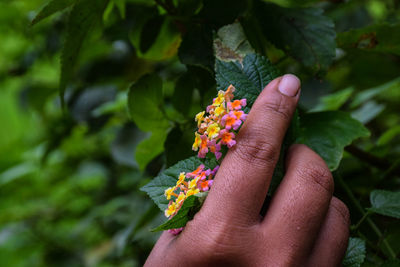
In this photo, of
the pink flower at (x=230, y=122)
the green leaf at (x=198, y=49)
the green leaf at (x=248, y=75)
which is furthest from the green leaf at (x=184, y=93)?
the pink flower at (x=230, y=122)

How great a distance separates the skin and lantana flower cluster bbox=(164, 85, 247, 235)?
0.02 metres

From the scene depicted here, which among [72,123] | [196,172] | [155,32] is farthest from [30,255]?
[196,172]

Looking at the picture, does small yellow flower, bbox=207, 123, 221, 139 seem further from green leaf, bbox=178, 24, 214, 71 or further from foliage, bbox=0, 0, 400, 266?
green leaf, bbox=178, 24, 214, 71

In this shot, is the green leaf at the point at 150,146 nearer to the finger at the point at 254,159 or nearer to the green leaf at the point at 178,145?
the green leaf at the point at 178,145

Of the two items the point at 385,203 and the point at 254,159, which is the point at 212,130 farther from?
the point at 385,203

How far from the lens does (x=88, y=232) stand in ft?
6.54

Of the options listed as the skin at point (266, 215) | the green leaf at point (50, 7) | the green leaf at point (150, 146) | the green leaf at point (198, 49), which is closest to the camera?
the skin at point (266, 215)

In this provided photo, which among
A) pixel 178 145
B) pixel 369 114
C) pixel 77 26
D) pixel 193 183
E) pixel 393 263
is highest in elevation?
pixel 77 26

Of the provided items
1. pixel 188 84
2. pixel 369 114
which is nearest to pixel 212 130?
pixel 188 84

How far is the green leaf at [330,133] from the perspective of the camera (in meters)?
0.71

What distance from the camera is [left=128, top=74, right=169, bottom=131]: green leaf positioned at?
0.81 metres

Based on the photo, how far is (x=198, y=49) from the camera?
723mm

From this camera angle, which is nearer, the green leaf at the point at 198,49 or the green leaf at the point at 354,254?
the green leaf at the point at 354,254

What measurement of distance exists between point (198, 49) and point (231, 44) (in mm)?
77
